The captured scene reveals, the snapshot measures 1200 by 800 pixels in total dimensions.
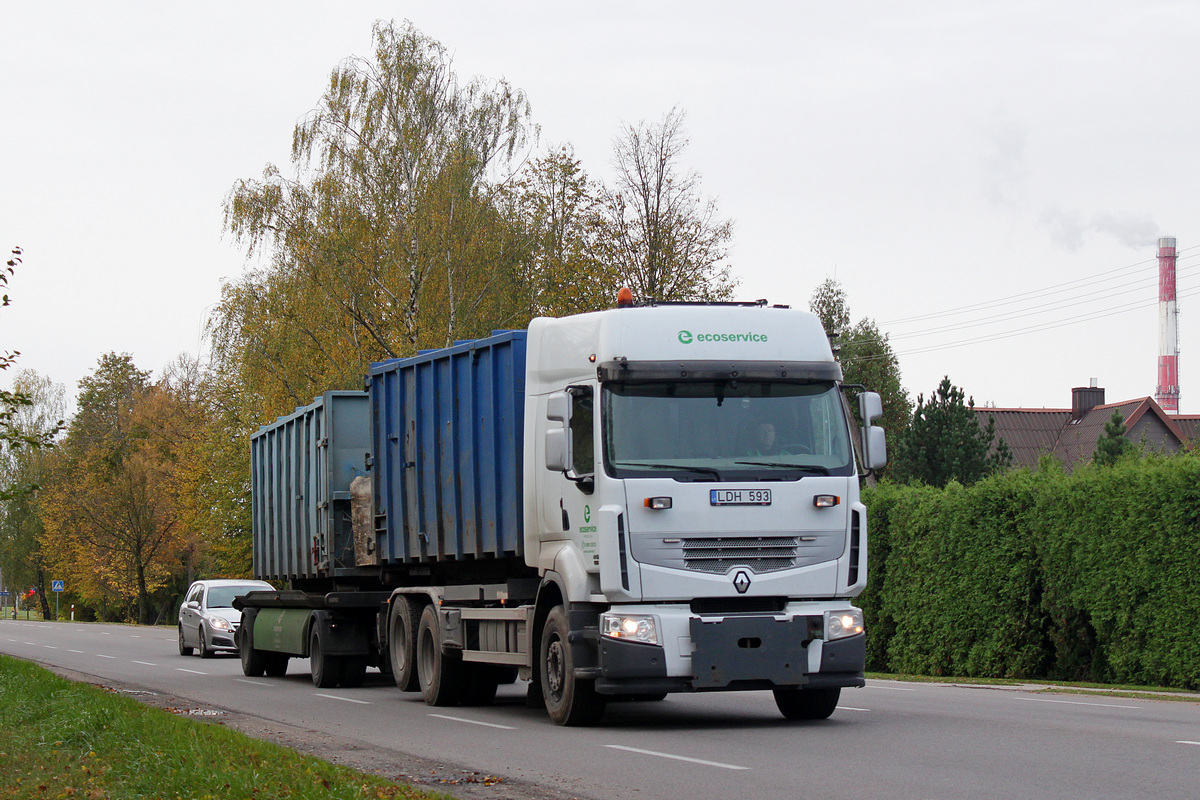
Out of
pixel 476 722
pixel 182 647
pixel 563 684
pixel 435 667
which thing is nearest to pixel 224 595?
pixel 182 647

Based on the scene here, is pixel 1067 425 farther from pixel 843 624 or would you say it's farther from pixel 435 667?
pixel 843 624

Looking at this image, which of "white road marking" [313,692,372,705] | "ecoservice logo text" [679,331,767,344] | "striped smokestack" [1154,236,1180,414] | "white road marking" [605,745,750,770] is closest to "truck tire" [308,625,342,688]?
"white road marking" [313,692,372,705]

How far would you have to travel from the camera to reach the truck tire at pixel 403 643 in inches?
687

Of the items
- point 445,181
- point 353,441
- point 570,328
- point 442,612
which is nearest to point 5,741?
point 442,612

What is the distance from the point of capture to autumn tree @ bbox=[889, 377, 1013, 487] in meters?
43.8

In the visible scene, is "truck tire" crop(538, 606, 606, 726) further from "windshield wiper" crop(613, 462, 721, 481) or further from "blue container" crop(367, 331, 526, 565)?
"windshield wiper" crop(613, 462, 721, 481)

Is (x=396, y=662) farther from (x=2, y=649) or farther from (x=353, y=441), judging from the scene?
(x=2, y=649)

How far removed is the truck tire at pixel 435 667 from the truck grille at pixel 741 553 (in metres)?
4.39

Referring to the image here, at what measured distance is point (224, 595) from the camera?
32.7 m

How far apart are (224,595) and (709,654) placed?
22205 mm

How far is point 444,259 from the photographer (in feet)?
129

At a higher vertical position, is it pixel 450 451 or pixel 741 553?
pixel 450 451

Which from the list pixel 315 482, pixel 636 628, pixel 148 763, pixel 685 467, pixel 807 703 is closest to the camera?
pixel 148 763

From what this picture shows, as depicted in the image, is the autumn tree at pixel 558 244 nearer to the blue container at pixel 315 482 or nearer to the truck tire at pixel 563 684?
the blue container at pixel 315 482
